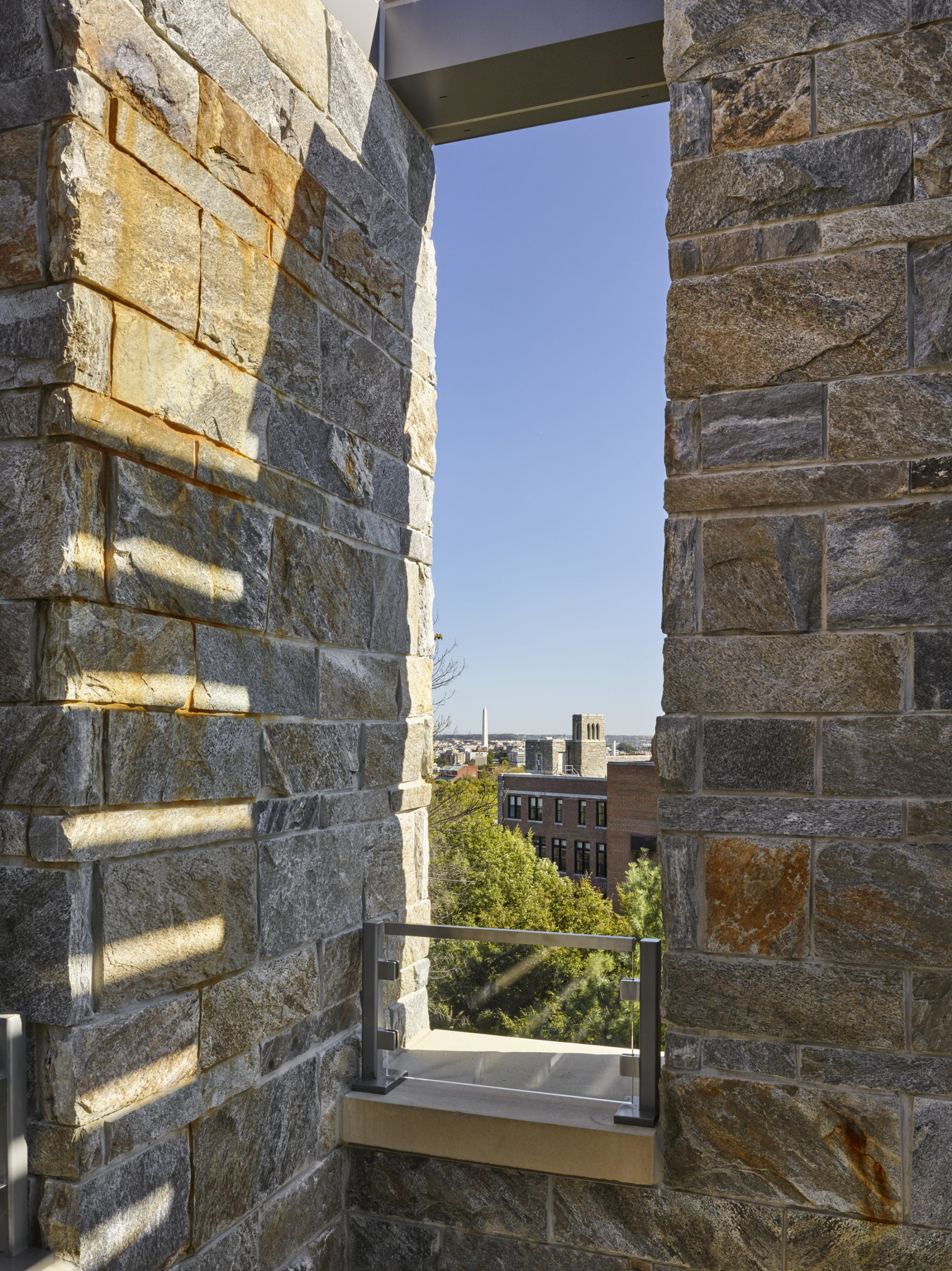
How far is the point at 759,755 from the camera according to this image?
75.0 inches

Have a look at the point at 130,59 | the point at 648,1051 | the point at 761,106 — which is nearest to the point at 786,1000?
the point at 648,1051

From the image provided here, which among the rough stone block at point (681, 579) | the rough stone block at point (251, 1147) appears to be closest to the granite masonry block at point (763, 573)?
the rough stone block at point (681, 579)

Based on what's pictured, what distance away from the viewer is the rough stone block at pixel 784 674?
1836mm

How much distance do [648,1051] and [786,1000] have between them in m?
0.36

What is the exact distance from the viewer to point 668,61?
2.04m

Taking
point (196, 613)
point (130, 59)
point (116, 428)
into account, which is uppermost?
point (130, 59)

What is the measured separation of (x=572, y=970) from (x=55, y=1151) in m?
1.14

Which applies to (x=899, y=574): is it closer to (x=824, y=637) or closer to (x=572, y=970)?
(x=824, y=637)

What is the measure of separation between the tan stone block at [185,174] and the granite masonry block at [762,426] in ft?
3.38

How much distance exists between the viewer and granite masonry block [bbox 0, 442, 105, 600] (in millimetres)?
1419

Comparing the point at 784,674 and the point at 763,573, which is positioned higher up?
the point at 763,573

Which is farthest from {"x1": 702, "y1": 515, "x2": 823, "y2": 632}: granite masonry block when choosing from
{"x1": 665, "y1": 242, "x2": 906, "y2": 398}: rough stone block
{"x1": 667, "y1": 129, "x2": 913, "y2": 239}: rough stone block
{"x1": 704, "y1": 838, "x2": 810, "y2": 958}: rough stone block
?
{"x1": 667, "y1": 129, "x2": 913, "y2": 239}: rough stone block

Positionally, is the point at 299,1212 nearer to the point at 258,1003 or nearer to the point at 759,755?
the point at 258,1003

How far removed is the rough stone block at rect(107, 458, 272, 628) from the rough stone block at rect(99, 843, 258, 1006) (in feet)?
1.49
